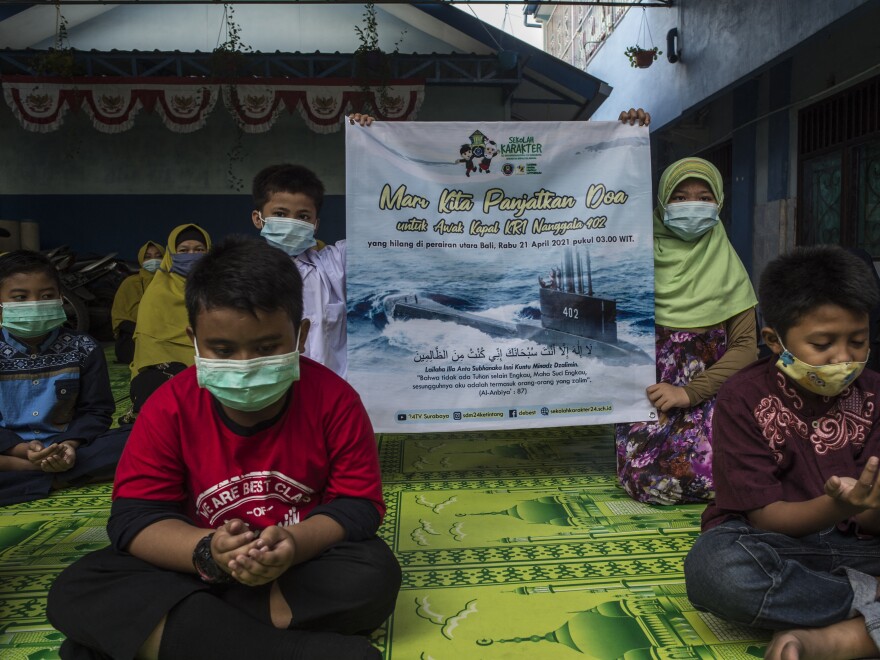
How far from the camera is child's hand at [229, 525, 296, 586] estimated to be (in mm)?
1426

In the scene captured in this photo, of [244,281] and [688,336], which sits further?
[688,336]

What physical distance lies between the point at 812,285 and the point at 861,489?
52 centimetres

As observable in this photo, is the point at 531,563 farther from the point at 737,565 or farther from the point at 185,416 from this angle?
the point at 185,416

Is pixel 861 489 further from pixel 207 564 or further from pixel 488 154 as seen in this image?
pixel 488 154

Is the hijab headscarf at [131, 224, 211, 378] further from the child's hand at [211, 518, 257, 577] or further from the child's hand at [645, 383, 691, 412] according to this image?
the child's hand at [211, 518, 257, 577]

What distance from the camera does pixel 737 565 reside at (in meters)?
1.66

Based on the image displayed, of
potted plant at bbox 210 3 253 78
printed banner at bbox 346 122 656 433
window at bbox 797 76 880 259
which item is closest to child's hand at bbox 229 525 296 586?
printed banner at bbox 346 122 656 433

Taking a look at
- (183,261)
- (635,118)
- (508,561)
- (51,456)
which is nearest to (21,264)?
(51,456)

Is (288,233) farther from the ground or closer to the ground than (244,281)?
farther from the ground

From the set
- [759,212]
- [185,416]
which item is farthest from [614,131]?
[759,212]

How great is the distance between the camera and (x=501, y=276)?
9.71ft

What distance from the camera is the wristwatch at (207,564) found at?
1.53 m

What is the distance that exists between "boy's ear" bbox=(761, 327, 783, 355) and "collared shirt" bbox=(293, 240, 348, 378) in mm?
1695

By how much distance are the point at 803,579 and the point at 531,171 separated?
6.01 ft
